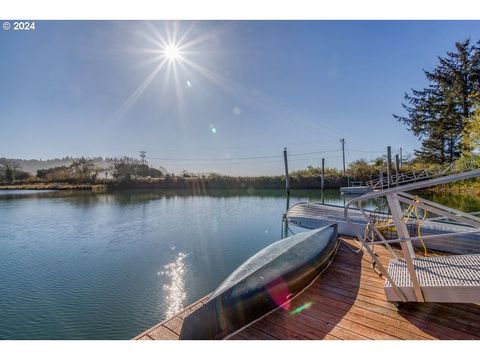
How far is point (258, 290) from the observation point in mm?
1941

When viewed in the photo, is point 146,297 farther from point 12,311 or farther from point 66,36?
point 66,36

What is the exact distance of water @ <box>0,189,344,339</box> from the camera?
120 inches

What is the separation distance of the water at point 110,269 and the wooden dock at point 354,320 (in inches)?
65.8

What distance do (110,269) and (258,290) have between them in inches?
155

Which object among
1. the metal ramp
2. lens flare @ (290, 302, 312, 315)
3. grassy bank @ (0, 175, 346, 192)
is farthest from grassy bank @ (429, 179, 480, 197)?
lens flare @ (290, 302, 312, 315)

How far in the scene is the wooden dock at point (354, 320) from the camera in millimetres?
1670

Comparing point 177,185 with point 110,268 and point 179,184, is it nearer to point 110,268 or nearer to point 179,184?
point 179,184

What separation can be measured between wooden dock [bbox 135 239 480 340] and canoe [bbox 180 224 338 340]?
0.08 meters

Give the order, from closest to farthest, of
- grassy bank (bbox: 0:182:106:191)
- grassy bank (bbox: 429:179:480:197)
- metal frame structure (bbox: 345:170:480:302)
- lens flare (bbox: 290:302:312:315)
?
metal frame structure (bbox: 345:170:480:302) < lens flare (bbox: 290:302:312:315) < grassy bank (bbox: 429:179:480:197) < grassy bank (bbox: 0:182:106:191)

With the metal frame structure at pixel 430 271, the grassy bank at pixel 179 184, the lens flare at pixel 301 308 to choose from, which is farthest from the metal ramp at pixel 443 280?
the grassy bank at pixel 179 184

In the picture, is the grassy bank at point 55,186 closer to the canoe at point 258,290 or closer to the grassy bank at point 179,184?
the grassy bank at point 179,184

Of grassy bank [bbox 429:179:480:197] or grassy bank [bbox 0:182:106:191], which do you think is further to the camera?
grassy bank [bbox 0:182:106:191]

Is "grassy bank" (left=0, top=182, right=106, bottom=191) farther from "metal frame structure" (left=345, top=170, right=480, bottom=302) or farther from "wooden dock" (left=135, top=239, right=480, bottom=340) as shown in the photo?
"metal frame structure" (left=345, top=170, right=480, bottom=302)

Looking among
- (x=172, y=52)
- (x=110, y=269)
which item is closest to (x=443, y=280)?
(x=172, y=52)
